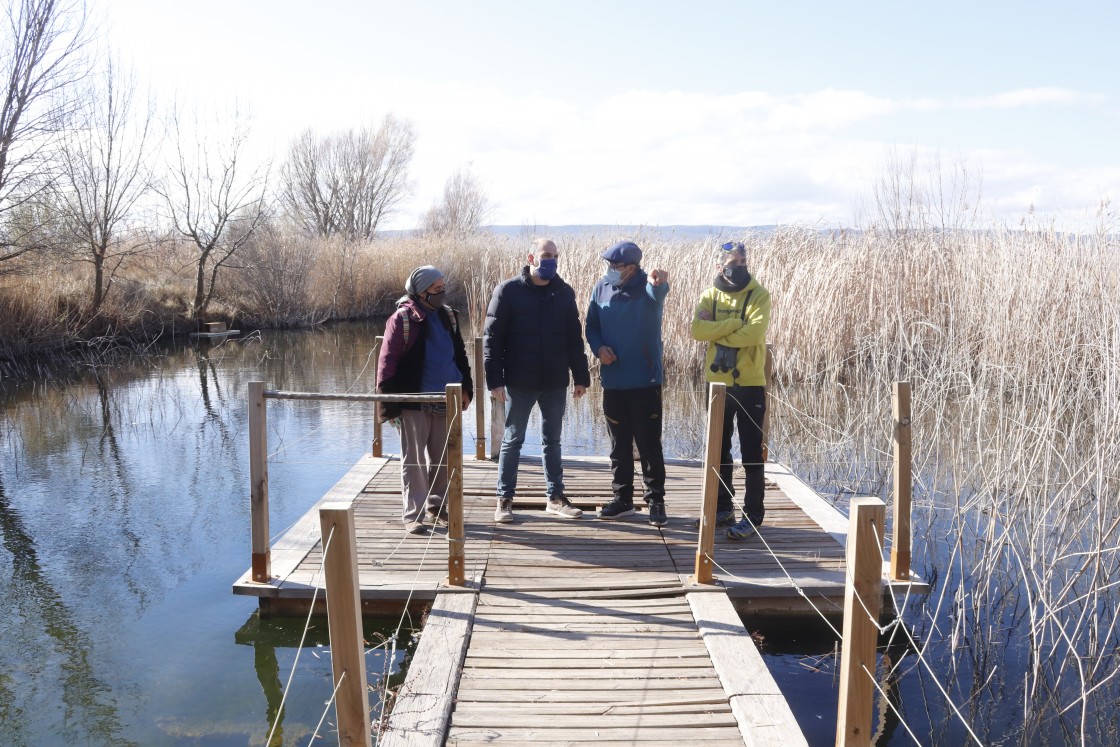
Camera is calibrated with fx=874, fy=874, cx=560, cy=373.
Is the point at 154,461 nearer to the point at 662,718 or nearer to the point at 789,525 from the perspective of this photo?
the point at 789,525

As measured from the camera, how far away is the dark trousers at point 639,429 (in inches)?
204

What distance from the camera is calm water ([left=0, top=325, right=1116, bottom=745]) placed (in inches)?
161

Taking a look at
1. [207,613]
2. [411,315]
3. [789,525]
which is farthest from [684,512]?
[207,613]

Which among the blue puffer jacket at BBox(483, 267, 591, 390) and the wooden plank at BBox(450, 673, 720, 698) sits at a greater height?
the blue puffer jacket at BBox(483, 267, 591, 390)

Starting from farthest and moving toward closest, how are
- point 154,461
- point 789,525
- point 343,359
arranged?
1. point 343,359
2. point 154,461
3. point 789,525

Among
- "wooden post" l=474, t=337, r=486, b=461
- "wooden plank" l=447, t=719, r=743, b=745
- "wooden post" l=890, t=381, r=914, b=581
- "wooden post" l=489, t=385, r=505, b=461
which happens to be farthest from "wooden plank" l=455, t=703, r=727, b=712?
"wooden post" l=474, t=337, r=486, b=461

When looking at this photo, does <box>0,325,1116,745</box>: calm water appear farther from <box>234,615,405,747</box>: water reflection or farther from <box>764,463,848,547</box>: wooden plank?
<box>764,463,848,547</box>: wooden plank

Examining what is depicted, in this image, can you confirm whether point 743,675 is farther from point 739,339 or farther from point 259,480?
point 259,480

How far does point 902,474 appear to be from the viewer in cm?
437

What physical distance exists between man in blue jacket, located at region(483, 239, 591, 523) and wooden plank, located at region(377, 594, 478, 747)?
1369 mm

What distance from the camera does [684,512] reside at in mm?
5789

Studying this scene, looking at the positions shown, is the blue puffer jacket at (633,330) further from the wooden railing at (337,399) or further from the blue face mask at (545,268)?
the wooden railing at (337,399)

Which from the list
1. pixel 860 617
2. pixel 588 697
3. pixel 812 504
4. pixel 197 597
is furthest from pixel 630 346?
pixel 197 597

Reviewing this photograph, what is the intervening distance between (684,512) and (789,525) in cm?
68
